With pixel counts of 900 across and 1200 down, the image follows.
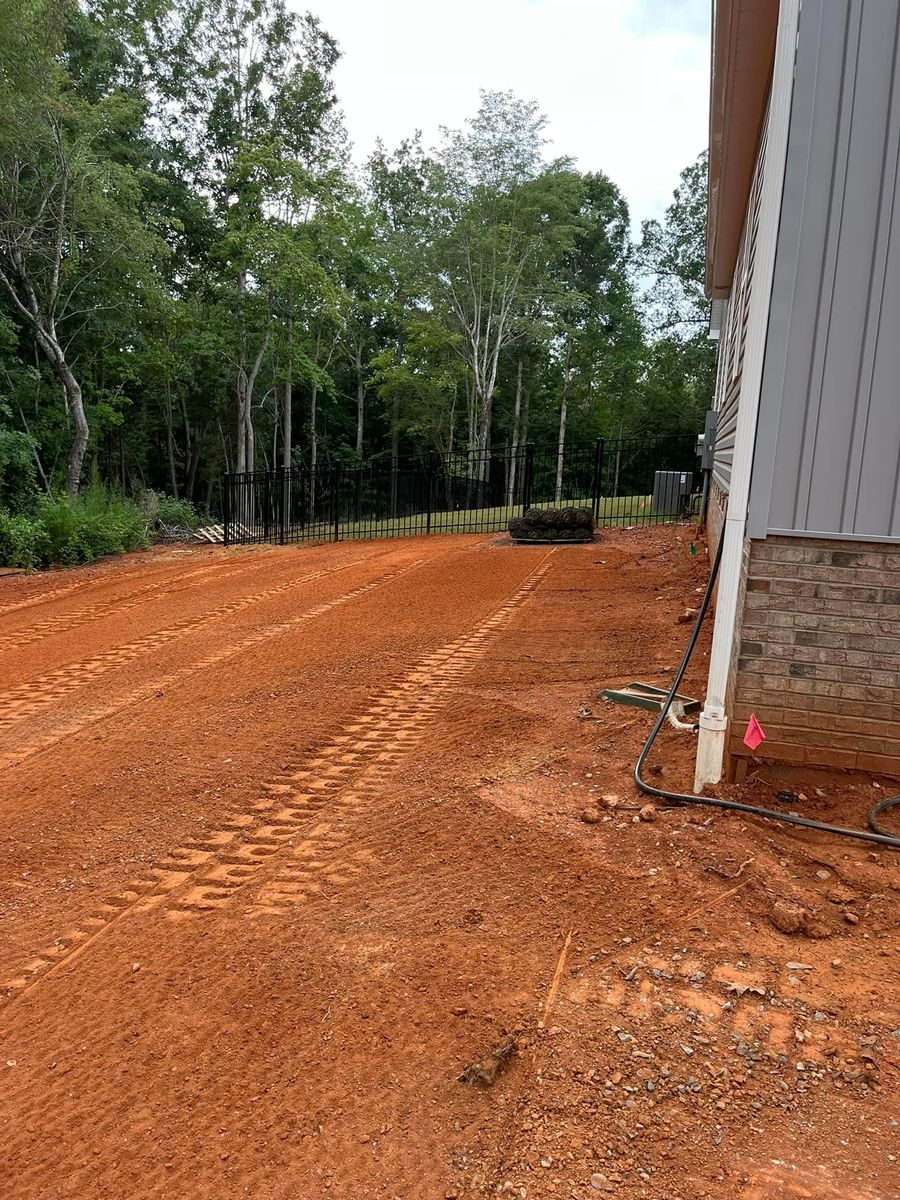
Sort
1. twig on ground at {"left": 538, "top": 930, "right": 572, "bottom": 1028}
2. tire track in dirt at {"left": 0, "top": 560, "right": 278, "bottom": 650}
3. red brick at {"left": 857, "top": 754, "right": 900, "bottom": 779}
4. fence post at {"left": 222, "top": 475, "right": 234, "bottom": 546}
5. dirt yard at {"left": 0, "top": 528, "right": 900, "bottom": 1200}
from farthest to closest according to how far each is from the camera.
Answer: fence post at {"left": 222, "top": 475, "right": 234, "bottom": 546} < tire track in dirt at {"left": 0, "top": 560, "right": 278, "bottom": 650} < red brick at {"left": 857, "top": 754, "right": 900, "bottom": 779} < twig on ground at {"left": 538, "top": 930, "right": 572, "bottom": 1028} < dirt yard at {"left": 0, "top": 528, "right": 900, "bottom": 1200}

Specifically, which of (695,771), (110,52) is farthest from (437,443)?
(695,771)

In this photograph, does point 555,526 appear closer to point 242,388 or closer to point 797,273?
point 797,273

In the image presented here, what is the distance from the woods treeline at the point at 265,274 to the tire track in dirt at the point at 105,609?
16.3 ft

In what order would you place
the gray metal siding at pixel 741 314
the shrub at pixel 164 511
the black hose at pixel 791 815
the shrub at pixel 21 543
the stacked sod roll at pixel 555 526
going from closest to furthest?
1. the black hose at pixel 791 815
2. the gray metal siding at pixel 741 314
3. the shrub at pixel 21 543
4. the stacked sod roll at pixel 555 526
5. the shrub at pixel 164 511

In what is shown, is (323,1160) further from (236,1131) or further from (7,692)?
(7,692)

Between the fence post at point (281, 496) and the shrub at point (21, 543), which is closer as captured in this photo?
the shrub at point (21, 543)

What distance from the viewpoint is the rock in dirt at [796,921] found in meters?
2.37

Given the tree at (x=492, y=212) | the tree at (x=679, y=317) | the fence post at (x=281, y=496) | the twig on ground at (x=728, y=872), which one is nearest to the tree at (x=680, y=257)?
the tree at (x=679, y=317)

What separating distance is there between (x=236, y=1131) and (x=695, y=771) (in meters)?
2.31

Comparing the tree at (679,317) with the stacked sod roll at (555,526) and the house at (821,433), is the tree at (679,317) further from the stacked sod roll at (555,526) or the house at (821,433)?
the house at (821,433)

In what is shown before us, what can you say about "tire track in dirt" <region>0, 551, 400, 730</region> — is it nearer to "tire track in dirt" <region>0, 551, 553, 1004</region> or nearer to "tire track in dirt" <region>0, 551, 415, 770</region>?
"tire track in dirt" <region>0, 551, 415, 770</region>

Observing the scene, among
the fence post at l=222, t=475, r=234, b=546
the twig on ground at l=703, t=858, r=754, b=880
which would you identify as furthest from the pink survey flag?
the fence post at l=222, t=475, r=234, b=546

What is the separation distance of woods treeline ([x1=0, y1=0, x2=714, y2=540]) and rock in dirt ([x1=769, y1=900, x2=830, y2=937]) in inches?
569

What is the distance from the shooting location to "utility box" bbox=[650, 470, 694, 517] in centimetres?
1599
